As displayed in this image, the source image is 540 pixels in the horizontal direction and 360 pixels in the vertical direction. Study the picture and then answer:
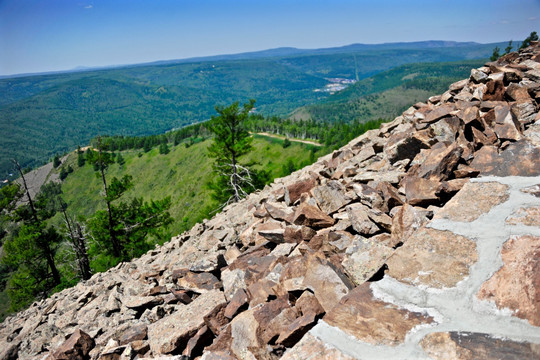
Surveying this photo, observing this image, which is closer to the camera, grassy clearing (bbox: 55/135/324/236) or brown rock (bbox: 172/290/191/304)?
brown rock (bbox: 172/290/191/304)

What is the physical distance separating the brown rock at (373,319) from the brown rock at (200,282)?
498 cm

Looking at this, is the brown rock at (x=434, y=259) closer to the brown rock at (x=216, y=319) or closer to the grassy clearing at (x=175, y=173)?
the brown rock at (x=216, y=319)

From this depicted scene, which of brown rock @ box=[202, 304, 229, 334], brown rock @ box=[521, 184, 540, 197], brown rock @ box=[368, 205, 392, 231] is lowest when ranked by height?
brown rock @ box=[202, 304, 229, 334]

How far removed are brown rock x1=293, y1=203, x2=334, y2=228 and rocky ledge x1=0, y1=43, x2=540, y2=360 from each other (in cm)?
3

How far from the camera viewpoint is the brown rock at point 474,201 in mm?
4602

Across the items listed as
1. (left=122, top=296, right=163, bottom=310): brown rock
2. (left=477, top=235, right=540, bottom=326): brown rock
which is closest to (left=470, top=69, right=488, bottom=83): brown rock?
(left=477, top=235, right=540, bottom=326): brown rock

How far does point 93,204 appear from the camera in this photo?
14862cm

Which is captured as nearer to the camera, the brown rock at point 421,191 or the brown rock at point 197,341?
the brown rock at point 197,341

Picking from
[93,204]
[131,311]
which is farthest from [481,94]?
[93,204]

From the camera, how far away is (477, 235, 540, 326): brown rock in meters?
3.12

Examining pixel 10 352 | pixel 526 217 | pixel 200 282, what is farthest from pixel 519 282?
pixel 10 352

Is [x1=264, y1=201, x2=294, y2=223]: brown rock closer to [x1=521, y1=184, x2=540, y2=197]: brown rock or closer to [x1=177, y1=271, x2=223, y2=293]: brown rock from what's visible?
[x1=177, y1=271, x2=223, y2=293]: brown rock

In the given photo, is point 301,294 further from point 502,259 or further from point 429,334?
point 502,259

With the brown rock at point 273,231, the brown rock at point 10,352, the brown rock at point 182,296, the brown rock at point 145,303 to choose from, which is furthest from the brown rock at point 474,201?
the brown rock at point 10,352
